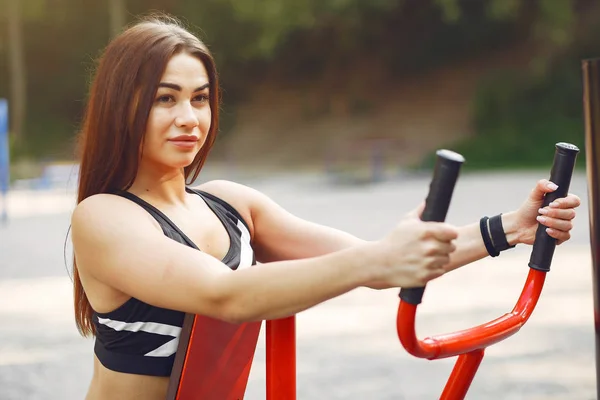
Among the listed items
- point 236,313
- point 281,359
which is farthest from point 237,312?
point 281,359

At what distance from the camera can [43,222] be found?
10.3 metres

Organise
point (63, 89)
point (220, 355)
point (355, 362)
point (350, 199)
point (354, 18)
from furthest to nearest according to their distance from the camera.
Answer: point (63, 89) → point (354, 18) → point (350, 199) → point (355, 362) → point (220, 355)

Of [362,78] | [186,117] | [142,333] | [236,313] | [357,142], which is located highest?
[186,117]

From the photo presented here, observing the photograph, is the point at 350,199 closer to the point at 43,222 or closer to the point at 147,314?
the point at 43,222

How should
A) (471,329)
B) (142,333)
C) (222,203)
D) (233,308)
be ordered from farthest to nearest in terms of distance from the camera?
(222,203)
(142,333)
(471,329)
(233,308)

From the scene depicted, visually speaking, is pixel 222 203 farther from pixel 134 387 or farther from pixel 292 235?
pixel 134 387

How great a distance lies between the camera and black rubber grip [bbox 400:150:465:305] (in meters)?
0.98

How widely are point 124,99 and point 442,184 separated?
0.66 metres

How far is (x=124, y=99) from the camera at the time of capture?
1455 millimetres

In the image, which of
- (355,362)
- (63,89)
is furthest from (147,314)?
(63,89)

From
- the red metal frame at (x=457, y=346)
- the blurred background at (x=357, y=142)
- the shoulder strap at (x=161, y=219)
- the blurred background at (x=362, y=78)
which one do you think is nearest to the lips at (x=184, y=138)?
the shoulder strap at (x=161, y=219)

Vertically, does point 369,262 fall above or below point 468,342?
above

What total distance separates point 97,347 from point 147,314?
0.54 ft

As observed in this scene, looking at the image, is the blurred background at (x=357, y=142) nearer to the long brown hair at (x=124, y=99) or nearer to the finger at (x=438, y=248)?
the long brown hair at (x=124, y=99)
